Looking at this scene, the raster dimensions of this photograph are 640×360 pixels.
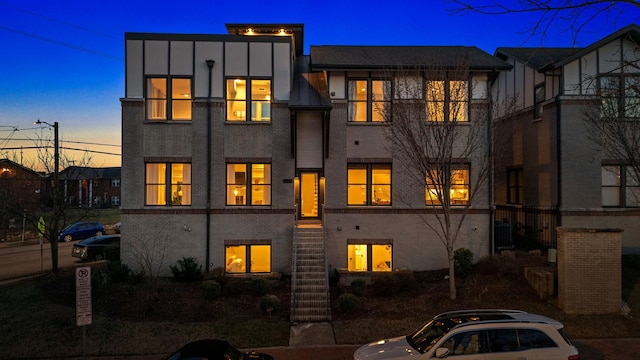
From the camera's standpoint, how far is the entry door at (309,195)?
64.4 feet

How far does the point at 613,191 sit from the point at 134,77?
2154cm

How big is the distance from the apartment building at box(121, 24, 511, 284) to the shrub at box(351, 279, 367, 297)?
8.78 feet

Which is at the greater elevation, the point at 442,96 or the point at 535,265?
the point at 442,96

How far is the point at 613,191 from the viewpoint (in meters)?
19.0

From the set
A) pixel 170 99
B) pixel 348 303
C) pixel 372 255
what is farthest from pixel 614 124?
pixel 170 99

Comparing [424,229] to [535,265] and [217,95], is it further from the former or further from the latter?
[217,95]

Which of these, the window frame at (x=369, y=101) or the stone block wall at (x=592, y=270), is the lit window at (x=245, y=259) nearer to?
the window frame at (x=369, y=101)

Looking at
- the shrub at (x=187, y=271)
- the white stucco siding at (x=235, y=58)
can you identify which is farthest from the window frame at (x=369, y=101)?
the shrub at (x=187, y=271)

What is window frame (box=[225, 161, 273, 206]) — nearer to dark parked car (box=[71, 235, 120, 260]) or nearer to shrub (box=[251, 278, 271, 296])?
shrub (box=[251, 278, 271, 296])

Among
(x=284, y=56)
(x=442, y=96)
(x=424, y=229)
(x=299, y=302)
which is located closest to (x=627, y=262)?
(x=424, y=229)

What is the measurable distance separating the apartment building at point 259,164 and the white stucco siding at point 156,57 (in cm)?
4

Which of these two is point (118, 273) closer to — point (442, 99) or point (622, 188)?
point (442, 99)

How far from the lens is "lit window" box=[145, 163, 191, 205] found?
18.1 metres

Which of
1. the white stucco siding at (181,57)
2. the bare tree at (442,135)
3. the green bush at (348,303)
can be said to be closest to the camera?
the green bush at (348,303)
